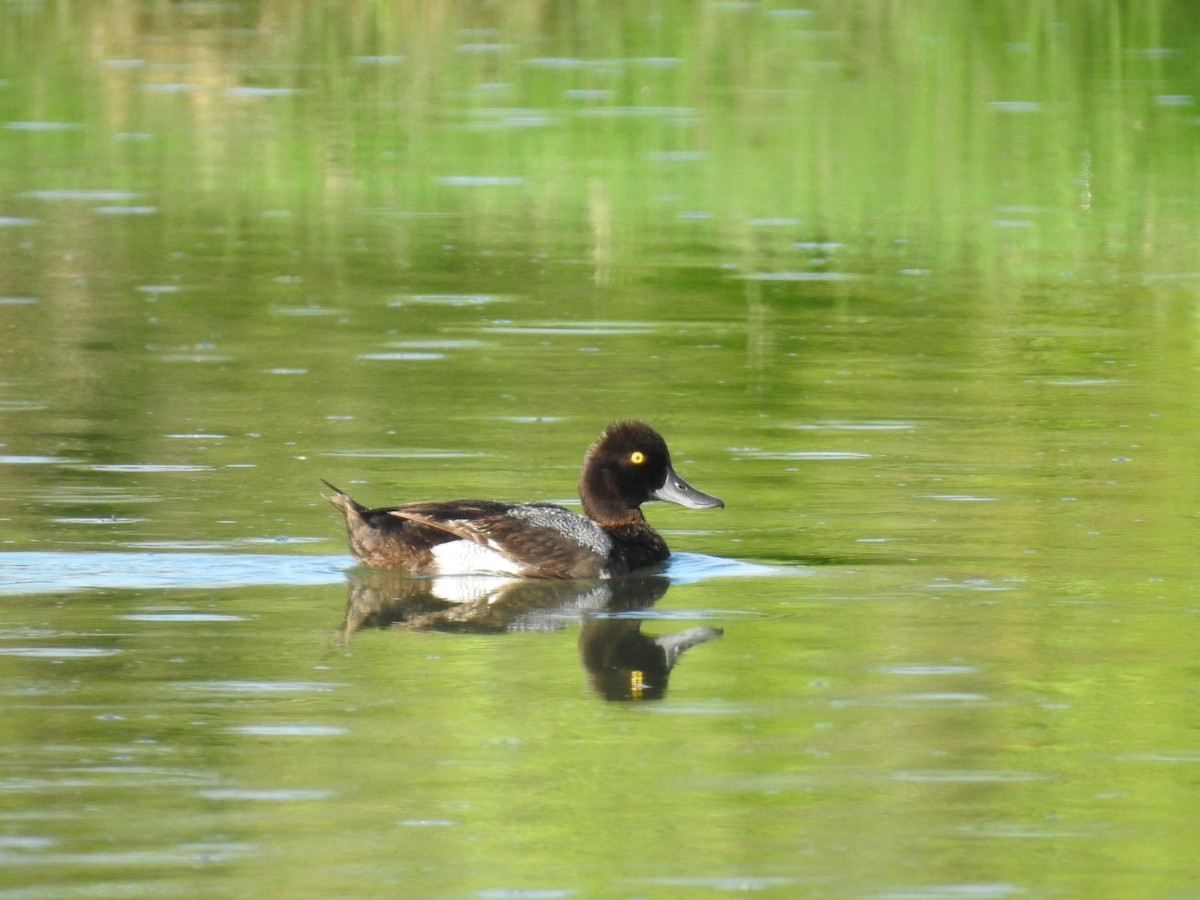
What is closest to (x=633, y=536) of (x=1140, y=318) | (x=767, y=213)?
(x=1140, y=318)

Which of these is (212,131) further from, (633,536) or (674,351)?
(633,536)

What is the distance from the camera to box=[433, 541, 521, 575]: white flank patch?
10.9m

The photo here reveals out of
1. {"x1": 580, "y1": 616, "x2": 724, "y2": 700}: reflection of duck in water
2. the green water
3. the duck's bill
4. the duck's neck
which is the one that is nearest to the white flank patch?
the green water

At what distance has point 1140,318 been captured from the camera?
57.6ft

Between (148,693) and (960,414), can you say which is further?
(960,414)

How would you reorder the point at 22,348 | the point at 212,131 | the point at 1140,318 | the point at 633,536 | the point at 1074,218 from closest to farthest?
1. the point at 633,536
2. the point at 22,348
3. the point at 1140,318
4. the point at 1074,218
5. the point at 212,131

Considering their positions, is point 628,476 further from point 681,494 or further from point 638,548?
point 638,548

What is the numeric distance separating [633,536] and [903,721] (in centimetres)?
317

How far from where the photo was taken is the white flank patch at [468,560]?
35.8 ft

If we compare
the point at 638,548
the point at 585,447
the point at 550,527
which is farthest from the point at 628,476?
the point at 585,447

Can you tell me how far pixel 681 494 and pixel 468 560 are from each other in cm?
110

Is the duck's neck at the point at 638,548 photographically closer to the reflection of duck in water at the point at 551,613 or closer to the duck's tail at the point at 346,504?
the reflection of duck in water at the point at 551,613

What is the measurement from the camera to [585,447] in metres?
13.2

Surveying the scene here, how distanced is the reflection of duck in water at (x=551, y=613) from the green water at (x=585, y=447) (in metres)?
0.06
